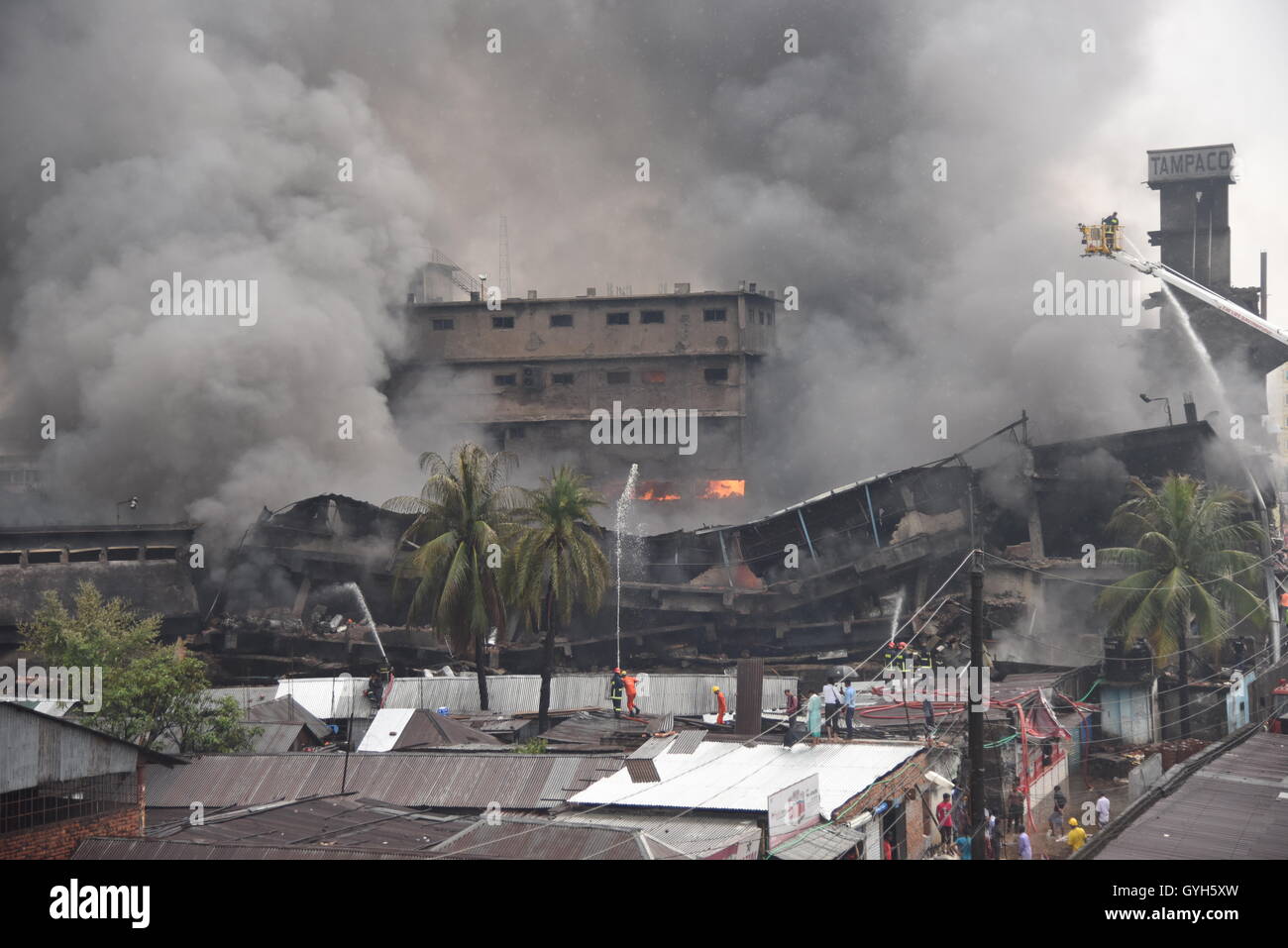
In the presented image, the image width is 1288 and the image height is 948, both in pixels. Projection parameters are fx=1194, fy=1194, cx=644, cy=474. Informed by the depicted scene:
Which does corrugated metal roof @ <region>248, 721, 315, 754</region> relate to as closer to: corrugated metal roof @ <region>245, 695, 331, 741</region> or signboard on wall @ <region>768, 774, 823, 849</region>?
corrugated metal roof @ <region>245, 695, 331, 741</region>

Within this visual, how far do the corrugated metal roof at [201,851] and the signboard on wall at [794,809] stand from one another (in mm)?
4383

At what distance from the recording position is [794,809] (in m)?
16.0

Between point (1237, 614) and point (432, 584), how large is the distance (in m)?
21.0

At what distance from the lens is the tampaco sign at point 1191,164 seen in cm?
4878

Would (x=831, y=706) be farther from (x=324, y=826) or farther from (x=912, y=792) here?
(x=324, y=826)

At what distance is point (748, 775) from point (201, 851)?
8.11m

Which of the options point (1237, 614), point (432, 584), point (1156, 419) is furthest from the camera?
point (1156, 419)

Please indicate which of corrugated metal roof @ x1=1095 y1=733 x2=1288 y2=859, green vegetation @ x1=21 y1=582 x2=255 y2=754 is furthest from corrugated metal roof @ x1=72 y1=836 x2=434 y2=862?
corrugated metal roof @ x1=1095 y1=733 x2=1288 y2=859

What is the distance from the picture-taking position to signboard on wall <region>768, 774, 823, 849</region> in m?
15.4

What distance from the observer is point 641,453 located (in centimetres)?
5425

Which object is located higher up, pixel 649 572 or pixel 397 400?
pixel 397 400
